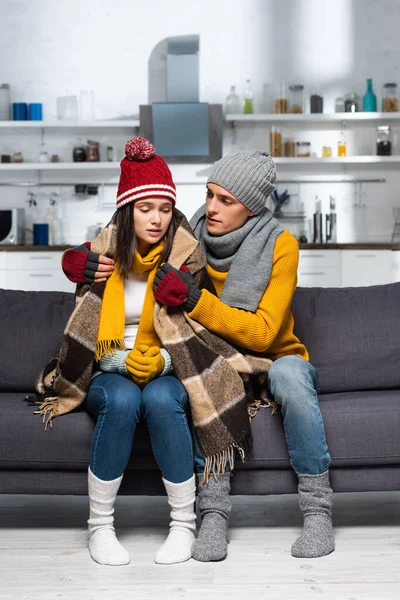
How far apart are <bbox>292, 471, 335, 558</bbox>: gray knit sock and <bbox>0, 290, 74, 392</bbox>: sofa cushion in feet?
3.29

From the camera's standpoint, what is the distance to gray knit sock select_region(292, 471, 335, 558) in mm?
2346

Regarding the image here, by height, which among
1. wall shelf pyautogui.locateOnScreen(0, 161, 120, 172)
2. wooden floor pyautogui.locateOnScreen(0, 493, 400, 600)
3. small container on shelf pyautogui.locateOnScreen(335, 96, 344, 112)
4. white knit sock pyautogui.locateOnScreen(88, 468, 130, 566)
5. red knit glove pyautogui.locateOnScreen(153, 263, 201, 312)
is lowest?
wooden floor pyautogui.locateOnScreen(0, 493, 400, 600)

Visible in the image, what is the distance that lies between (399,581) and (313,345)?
3.08ft

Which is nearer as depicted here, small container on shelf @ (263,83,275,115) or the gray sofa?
the gray sofa

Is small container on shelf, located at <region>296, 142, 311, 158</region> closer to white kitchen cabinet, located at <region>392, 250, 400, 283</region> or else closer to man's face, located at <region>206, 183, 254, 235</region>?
white kitchen cabinet, located at <region>392, 250, 400, 283</region>

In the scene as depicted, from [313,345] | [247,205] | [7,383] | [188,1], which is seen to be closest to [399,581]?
[313,345]

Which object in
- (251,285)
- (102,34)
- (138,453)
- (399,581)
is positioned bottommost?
(399,581)

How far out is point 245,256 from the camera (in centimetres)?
253

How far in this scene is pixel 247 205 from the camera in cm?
259

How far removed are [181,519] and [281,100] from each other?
451 cm

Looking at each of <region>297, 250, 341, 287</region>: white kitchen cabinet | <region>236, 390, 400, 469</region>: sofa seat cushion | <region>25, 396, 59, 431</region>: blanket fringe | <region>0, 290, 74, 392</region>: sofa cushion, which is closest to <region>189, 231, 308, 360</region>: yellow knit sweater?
<region>236, 390, 400, 469</region>: sofa seat cushion

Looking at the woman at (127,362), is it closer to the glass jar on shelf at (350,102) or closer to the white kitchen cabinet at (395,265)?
the white kitchen cabinet at (395,265)

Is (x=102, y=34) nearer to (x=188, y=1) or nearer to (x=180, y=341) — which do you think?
(x=188, y=1)

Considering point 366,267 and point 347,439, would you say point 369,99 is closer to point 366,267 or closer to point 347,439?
point 366,267
